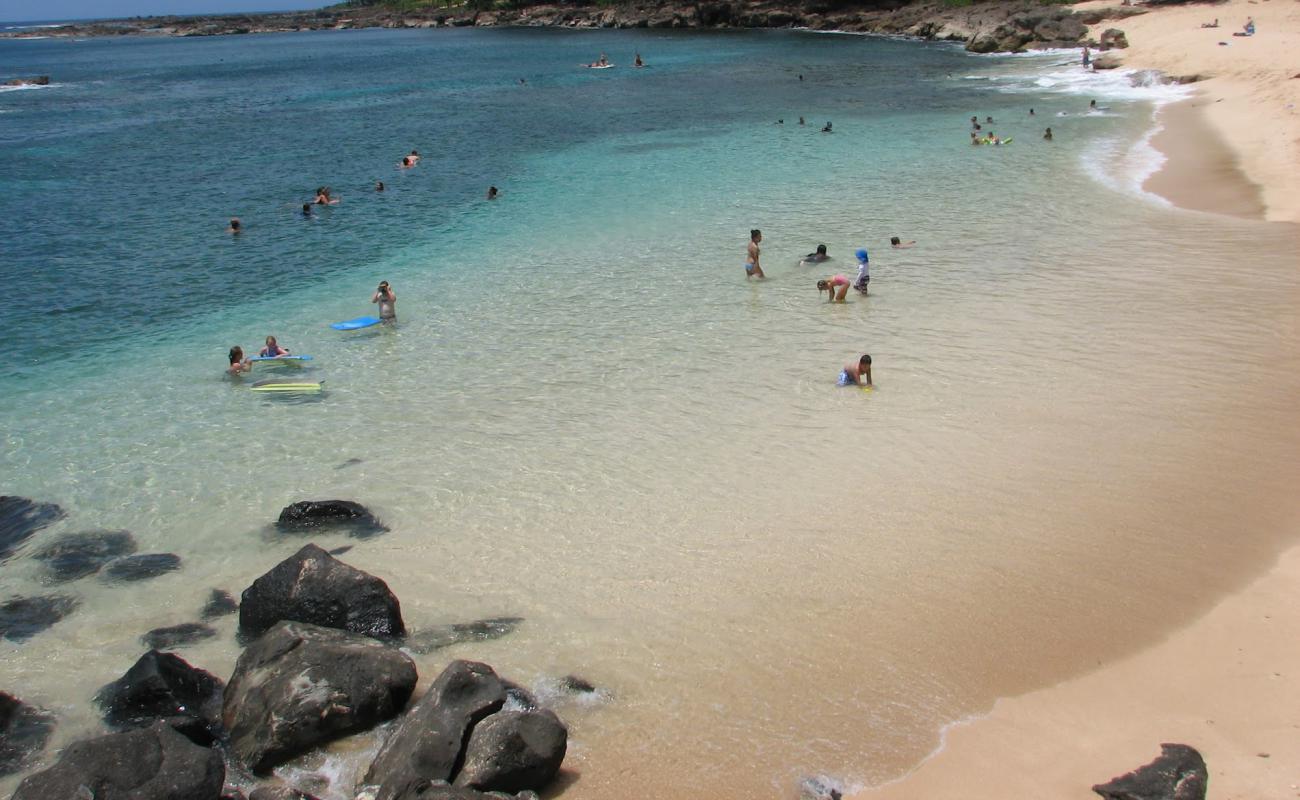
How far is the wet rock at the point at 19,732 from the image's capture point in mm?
8586

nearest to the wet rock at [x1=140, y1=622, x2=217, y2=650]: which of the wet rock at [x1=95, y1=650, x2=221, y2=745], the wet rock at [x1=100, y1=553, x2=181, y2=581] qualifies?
the wet rock at [x1=95, y1=650, x2=221, y2=745]

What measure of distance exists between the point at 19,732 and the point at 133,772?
233 cm

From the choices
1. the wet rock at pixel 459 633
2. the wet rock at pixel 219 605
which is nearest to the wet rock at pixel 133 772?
the wet rock at pixel 459 633

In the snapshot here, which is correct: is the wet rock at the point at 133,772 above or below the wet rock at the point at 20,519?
above

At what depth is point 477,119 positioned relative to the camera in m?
51.8

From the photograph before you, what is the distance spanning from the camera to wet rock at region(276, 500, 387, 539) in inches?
490

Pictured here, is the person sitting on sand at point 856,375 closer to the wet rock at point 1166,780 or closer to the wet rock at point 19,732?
the wet rock at point 1166,780

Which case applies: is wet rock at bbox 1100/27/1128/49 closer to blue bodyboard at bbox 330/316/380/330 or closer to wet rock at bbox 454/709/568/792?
blue bodyboard at bbox 330/316/380/330

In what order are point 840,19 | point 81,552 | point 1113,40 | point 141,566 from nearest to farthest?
point 141,566 < point 81,552 < point 1113,40 < point 840,19

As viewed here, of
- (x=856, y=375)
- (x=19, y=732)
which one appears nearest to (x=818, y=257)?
(x=856, y=375)

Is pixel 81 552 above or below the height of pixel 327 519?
below

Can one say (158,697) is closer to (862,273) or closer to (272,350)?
(272,350)

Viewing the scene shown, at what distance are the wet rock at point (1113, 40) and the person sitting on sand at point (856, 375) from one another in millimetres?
52459

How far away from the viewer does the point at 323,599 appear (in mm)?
9961
